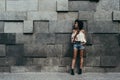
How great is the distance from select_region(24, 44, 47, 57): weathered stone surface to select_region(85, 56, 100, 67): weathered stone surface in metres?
1.55

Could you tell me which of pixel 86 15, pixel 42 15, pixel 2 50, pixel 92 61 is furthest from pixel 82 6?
pixel 2 50

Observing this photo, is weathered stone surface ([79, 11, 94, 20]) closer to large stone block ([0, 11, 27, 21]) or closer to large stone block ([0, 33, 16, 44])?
large stone block ([0, 11, 27, 21])

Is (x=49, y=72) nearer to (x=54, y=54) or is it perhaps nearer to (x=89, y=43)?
(x=54, y=54)

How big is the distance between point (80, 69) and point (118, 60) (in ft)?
4.90

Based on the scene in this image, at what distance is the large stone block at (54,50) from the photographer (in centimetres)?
1393

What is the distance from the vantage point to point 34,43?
13938mm

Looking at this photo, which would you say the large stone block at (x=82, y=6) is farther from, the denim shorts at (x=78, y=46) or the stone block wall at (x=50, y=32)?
the denim shorts at (x=78, y=46)

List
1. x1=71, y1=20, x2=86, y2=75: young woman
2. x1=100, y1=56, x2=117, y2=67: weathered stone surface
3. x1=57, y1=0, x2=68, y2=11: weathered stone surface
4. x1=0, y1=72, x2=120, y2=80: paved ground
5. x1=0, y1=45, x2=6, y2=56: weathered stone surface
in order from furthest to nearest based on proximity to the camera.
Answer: x1=100, y1=56, x2=117, y2=67: weathered stone surface < x1=0, y1=45, x2=6, y2=56: weathered stone surface < x1=57, y1=0, x2=68, y2=11: weathered stone surface < x1=71, y1=20, x2=86, y2=75: young woman < x1=0, y1=72, x2=120, y2=80: paved ground

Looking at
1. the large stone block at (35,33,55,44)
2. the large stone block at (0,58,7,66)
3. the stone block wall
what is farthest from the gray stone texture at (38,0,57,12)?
the large stone block at (0,58,7,66)

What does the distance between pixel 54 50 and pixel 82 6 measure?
1.89 metres

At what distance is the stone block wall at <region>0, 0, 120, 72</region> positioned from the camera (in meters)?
13.9

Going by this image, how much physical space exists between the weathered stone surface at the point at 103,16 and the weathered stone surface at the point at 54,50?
67.3 inches

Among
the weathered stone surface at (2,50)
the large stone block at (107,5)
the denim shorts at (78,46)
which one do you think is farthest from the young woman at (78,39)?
the weathered stone surface at (2,50)

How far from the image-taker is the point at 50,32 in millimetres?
13938
